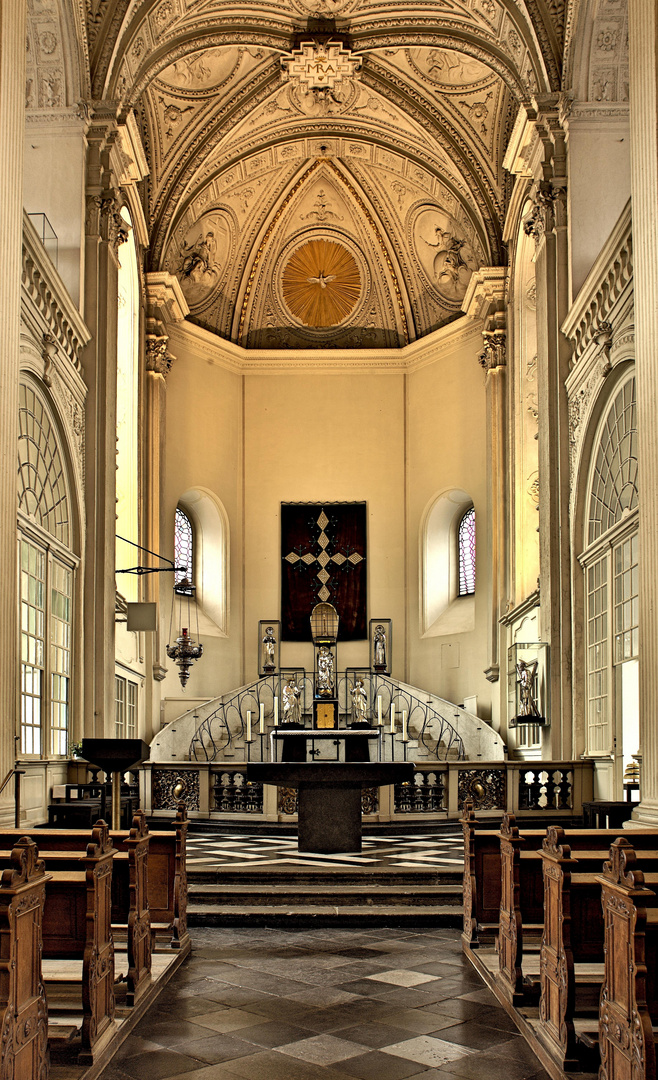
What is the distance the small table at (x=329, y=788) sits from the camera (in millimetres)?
10672

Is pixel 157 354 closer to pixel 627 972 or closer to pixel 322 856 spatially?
pixel 322 856

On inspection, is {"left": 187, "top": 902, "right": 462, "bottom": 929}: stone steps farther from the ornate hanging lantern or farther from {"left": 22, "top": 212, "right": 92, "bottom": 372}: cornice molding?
the ornate hanging lantern

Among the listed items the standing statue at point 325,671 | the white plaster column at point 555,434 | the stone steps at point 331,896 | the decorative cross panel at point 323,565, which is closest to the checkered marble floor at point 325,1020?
the stone steps at point 331,896

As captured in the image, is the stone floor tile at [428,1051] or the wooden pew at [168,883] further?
the wooden pew at [168,883]

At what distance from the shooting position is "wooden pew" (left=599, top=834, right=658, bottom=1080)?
4.10 metres

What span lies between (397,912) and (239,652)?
1341 centimetres

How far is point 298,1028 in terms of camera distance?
5.71 metres

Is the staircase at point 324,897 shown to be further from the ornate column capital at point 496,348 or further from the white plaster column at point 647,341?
the ornate column capital at point 496,348

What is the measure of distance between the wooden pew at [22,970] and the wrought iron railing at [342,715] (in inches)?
538

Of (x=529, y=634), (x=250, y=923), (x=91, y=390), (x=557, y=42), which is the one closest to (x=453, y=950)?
(x=250, y=923)

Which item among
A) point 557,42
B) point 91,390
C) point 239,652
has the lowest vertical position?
point 239,652

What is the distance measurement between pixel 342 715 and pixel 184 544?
15.5ft

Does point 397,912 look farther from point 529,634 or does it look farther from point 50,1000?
point 529,634

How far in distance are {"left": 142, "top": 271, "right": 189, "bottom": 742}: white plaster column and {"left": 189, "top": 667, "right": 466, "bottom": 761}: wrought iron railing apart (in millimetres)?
1089
